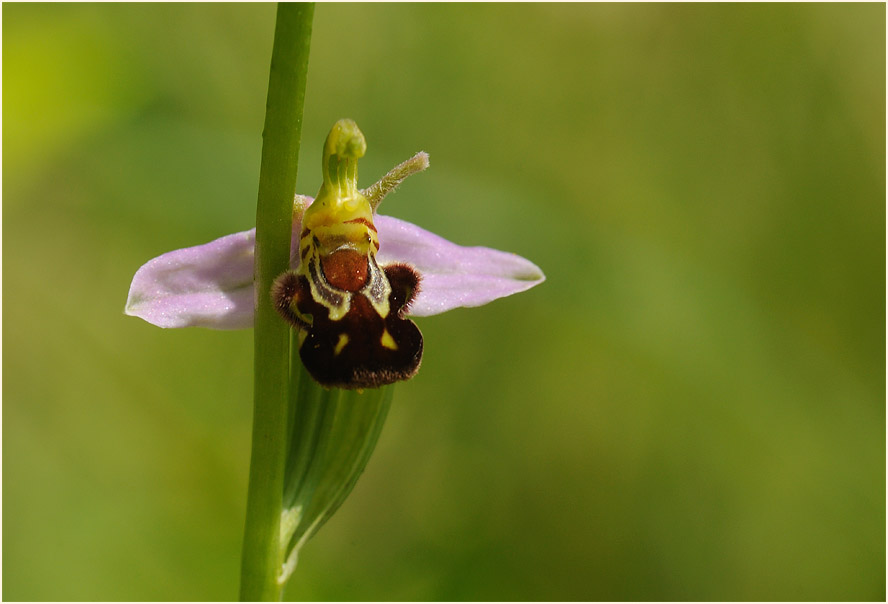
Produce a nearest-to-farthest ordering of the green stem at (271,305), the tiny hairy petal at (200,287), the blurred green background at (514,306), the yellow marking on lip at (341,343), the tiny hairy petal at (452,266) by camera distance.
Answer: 1. the green stem at (271,305)
2. the yellow marking on lip at (341,343)
3. the tiny hairy petal at (200,287)
4. the tiny hairy petal at (452,266)
5. the blurred green background at (514,306)

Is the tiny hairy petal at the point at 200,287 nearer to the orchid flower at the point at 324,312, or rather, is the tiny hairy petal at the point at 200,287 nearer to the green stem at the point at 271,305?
the orchid flower at the point at 324,312

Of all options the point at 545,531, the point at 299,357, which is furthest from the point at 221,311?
the point at 545,531

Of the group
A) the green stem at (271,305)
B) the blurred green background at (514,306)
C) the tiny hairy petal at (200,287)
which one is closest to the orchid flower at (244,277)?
the tiny hairy petal at (200,287)

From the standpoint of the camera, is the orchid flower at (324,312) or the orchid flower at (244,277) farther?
the orchid flower at (244,277)

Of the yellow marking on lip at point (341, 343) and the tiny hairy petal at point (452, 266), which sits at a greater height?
the tiny hairy petal at point (452, 266)

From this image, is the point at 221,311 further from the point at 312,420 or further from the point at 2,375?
the point at 2,375

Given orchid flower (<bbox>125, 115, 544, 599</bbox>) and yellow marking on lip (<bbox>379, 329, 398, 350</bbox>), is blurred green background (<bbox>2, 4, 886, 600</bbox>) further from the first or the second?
yellow marking on lip (<bbox>379, 329, 398, 350</bbox>)

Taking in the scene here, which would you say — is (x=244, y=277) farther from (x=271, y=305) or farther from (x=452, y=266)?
(x=452, y=266)
